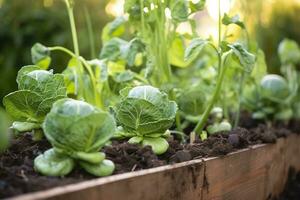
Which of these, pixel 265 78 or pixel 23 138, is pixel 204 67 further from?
pixel 23 138

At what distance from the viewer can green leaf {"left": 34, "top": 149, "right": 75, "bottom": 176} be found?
0.82 meters

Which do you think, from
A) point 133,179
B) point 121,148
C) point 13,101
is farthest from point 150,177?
point 13,101

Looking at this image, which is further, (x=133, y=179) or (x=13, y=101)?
(x=13, y=101)

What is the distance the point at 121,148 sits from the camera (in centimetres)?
103

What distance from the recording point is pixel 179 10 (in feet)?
4.16

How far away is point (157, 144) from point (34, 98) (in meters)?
0.29

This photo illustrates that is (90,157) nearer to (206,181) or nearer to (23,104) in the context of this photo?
(23,104)

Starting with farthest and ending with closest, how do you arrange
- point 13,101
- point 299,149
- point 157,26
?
point 299,149 → point 157,26 → point 13,101

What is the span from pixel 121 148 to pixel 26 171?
0.24 meters

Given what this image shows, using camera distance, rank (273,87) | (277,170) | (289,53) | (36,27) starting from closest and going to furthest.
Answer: (277,170) < (273,87) < (289,53) < (36,27)

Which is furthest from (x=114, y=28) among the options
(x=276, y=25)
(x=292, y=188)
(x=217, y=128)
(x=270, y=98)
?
(x=276, y=25)

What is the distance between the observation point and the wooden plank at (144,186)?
71 cm

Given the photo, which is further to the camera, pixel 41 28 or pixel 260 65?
pixel 41 28

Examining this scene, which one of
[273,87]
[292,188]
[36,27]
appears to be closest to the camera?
[292,188]
